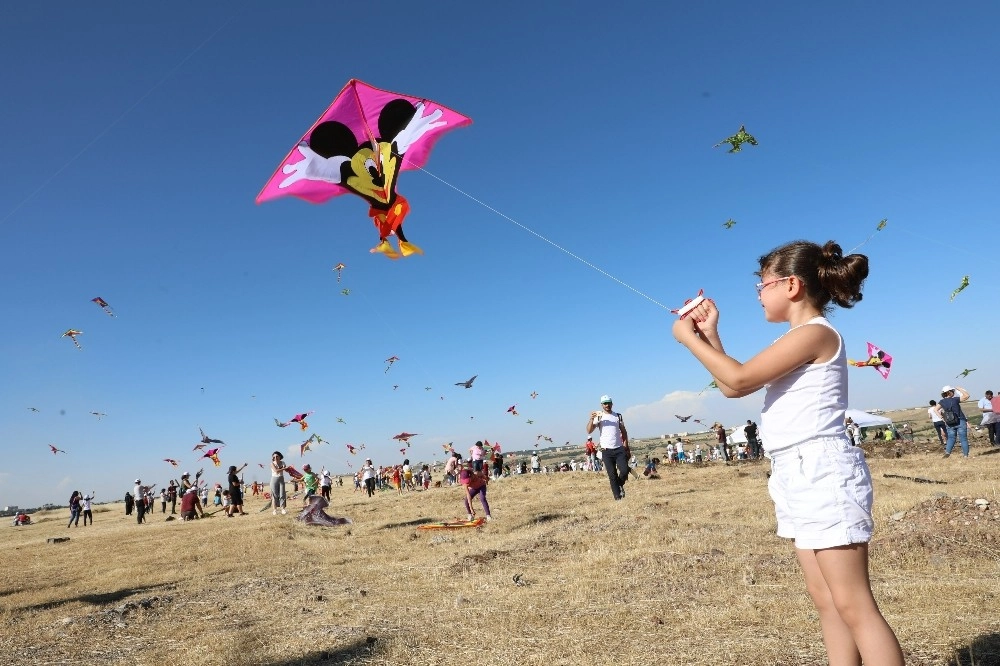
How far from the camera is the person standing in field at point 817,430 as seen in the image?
2168mm

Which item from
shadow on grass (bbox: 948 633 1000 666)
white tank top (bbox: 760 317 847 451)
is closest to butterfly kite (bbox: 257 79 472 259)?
white tank top (bbox: 760 317 847 451)

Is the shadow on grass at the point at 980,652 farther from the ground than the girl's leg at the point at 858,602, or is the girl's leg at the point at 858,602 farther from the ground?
the girl's leg at the point at 858,602

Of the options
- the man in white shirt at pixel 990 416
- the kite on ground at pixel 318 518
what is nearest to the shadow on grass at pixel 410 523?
the kite on ground at pixel 318 518

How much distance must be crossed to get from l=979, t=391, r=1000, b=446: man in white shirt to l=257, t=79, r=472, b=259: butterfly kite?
19690mm

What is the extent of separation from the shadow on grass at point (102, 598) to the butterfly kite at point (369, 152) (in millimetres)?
5759

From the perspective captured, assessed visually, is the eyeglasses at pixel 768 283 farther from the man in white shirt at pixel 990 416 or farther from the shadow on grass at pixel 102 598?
the man in white shirt at pixel 990 416

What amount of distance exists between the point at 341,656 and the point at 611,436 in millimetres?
8736

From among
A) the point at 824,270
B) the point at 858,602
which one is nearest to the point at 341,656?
the point at 858,602

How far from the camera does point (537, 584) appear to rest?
6.30 m

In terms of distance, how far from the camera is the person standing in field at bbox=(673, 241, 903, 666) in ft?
7.11

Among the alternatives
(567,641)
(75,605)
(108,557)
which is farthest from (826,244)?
(108,557)

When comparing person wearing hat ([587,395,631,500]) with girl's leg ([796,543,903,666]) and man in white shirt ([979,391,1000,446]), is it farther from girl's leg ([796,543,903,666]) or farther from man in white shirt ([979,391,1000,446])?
man in white shirt ([979,391,1000,446])

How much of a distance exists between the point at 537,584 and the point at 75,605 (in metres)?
5.96

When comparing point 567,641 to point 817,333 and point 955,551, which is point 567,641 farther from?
point 955,551
